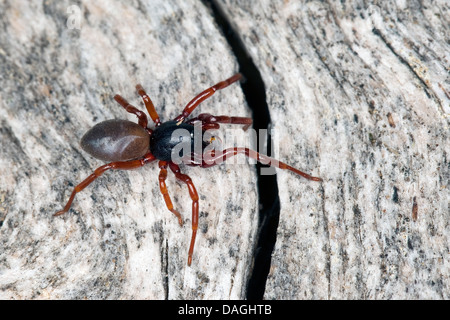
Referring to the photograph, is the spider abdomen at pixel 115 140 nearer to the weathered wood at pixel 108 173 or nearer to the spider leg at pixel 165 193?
the weathered wood at pixel 108 173

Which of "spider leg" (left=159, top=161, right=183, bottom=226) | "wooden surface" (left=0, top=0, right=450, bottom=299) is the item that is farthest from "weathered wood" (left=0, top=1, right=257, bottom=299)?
"spider leg" (left=159, top=161, right=183, bottom=226)

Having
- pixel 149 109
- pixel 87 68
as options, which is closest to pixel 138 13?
pixel 87 68

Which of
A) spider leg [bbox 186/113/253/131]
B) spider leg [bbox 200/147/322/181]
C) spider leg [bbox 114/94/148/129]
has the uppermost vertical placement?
spider leg [bbox 114/94/148/129]

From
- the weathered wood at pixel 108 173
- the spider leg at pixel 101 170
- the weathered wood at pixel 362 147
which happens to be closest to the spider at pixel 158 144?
the spider leg at pixel 101 170

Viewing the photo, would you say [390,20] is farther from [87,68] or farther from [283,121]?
[87,68]

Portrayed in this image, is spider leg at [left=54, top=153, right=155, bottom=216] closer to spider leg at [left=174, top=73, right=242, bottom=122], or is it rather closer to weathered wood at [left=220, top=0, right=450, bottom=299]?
spider leg at [left=174, top=73, right=242, bottom=122]

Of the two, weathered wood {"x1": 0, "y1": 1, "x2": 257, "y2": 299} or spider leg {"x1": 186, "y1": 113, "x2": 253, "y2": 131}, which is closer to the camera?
weathered wood {"x1": 0, "y1": 1, "x2": 257, "y2": 299}
